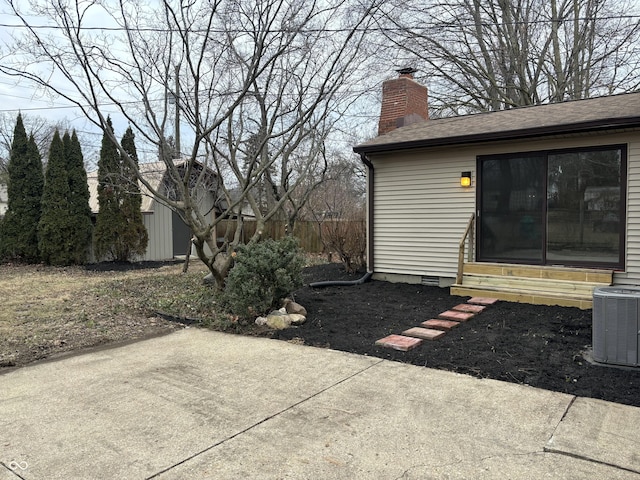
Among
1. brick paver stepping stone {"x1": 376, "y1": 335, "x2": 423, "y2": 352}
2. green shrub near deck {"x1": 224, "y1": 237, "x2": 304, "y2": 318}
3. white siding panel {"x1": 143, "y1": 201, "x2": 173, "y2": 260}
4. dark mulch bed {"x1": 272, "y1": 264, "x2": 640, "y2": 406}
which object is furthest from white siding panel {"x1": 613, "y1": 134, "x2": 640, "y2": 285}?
white siding panel {"x1": 143, "y1": 201, "x2": 173, "y2": 260}

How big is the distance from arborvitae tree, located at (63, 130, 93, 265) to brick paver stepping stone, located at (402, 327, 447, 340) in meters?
11.0

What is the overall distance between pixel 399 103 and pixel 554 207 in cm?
437

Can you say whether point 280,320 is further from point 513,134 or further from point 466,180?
point 513,134

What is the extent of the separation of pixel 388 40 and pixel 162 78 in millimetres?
10016

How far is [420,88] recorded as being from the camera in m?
10.7

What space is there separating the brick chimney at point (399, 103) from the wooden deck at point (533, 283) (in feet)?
13.1

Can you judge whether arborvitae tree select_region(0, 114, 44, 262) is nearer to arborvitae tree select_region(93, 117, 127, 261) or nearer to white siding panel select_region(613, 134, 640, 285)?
arborvitae tree select_region(93, 117, 127, 261)

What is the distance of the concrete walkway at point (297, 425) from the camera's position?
8.01 feet

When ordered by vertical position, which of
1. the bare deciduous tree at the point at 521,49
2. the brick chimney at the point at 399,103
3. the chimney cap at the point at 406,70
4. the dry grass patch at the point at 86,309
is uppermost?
the bare deciduous tree at the point at 521,49

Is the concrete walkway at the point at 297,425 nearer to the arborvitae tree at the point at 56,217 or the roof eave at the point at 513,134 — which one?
the roof eave at the point at 513,134

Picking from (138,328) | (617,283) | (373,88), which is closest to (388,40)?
(373,88)

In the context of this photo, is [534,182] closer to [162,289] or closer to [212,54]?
[212,54]

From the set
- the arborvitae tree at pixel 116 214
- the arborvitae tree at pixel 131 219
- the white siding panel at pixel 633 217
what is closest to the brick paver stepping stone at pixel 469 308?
the white siding panel at pixel 633 217

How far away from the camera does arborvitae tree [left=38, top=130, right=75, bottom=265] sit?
12586 mm
